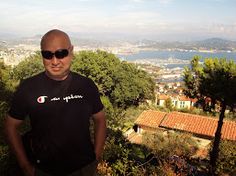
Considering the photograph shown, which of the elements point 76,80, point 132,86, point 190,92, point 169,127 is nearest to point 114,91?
point 132,86

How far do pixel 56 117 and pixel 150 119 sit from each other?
81.0ft

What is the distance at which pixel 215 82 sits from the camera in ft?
44.4

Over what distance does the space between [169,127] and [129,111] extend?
7.85m

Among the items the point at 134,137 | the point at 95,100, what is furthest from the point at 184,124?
the point at 95,100

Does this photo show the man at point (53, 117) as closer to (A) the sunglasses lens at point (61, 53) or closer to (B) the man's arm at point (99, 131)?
(A) the sunglasses lens at point (61, 53)

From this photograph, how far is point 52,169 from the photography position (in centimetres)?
231

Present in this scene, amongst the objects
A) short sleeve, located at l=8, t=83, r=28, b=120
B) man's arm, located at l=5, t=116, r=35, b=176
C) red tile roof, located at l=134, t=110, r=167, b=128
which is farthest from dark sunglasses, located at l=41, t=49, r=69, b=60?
red tile roof, located at l=134, t=110, r=167, b=128

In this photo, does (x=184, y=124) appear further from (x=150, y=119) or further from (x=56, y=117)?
(x=56, y=117)

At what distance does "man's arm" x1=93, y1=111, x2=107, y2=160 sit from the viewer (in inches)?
102

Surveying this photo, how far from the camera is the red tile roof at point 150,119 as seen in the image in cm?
2573

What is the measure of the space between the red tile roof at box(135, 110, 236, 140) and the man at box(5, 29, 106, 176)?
22.4 meters

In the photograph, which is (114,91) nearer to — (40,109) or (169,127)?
(169,127)

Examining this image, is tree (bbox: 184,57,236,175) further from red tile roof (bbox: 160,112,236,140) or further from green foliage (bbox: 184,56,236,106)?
red tile roof (bbox: 160,112,236,140)

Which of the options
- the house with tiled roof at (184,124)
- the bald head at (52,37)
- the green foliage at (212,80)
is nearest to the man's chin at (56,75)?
the bald head at (52,37)
